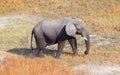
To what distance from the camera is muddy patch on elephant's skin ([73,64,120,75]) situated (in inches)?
671

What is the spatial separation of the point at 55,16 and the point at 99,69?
15503 mm

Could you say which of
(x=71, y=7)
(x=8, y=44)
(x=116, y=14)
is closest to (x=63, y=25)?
(x=8, y=44)

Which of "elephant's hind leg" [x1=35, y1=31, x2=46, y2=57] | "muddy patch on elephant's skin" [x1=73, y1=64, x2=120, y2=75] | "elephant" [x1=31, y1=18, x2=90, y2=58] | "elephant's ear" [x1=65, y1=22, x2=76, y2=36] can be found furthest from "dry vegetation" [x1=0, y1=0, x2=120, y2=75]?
"elephant's ear" [x1=65, y1=22, x2=76, y2=36]

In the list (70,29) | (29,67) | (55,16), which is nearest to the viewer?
(29,67)

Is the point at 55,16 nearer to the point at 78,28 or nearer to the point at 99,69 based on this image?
the point at 78,28

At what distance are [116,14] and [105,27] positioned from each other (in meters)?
5.02

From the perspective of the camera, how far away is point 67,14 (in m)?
33.5

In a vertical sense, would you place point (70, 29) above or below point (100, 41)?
above

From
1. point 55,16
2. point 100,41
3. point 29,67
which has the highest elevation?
point 29,67

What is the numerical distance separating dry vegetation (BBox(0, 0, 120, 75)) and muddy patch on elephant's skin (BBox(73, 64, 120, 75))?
38cm

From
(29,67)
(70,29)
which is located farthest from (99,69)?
(29,67)

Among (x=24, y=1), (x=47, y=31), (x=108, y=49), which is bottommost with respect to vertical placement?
(x=24, y=1)

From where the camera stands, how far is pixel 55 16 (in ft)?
107

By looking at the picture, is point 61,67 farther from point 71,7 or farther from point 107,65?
point 71,7
